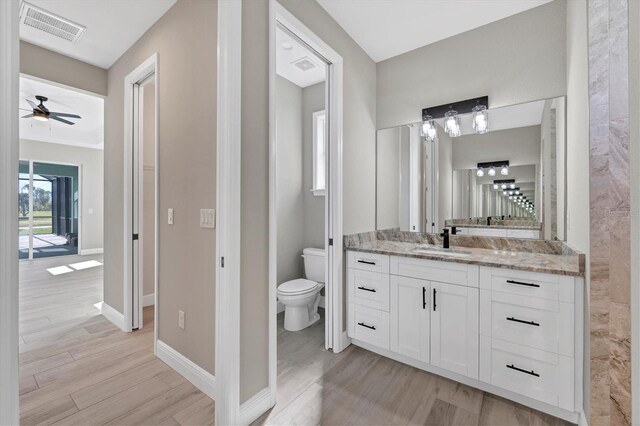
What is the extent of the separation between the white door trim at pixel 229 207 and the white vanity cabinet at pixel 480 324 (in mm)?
1170

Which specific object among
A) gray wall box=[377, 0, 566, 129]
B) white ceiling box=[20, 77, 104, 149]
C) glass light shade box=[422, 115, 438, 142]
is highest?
white ceiling box=[20, 77, 104, 149]

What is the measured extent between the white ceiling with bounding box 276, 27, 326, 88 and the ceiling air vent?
169 centimetres

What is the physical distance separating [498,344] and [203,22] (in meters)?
2.76

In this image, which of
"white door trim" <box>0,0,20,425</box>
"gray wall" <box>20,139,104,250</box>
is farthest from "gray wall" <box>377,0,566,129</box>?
"gray wall" <box>20,139,104,250</box>

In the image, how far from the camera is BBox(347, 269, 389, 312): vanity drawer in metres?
2.23

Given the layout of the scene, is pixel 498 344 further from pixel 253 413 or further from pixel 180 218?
pixel 180 218

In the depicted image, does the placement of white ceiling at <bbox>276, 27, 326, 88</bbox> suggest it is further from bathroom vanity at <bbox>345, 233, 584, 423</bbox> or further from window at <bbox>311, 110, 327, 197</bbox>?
bathroom vanity at <bbox>345, 233, 584, 423</bbox>

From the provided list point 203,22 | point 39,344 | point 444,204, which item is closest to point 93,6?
point 203,22

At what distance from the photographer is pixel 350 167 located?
2.51 m

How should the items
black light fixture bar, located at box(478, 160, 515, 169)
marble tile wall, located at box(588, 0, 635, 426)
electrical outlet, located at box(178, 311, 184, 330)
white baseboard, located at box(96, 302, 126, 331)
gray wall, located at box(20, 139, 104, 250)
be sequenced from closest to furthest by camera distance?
marble tile wall, located at box(588, 0, 635, 426)
electrical outlet, located at box(178, 311, 184, 330)
black light fixture bar, located at box(478, 160, 515, 169)
white baseboard, located at box(96, 302, 126, 331)
gray wall, located at box(20, 139, 104, 250)

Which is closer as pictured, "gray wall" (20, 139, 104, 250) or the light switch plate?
the light switch plate

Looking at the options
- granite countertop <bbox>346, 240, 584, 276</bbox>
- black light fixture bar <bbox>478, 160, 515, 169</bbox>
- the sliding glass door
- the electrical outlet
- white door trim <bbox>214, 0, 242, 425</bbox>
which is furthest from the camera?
the sliding glass door

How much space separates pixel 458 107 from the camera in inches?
96.8

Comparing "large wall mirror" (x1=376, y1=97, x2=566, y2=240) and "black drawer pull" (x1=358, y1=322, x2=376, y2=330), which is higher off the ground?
"large wall mirror" (x1=376, y1=97, x2=566, y2=240)
